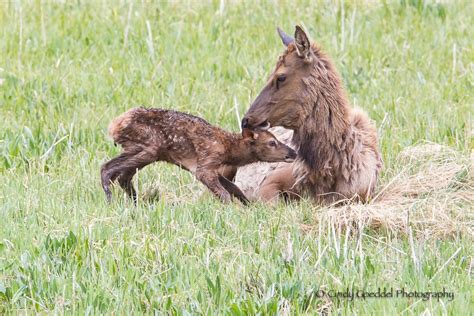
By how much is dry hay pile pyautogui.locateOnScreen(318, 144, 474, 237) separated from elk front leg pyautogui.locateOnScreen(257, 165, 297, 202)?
52 cm

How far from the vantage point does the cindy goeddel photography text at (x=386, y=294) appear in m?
6.98

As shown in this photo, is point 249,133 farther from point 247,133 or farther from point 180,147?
point 180,147

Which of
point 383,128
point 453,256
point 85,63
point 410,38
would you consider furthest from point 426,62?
point 453,256

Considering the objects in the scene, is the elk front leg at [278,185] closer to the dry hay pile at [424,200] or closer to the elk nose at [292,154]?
the elk nose at [292,154]

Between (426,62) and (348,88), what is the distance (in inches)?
46.6

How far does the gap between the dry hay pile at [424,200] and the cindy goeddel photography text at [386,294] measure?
1308 mm

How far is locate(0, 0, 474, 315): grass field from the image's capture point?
711 cm

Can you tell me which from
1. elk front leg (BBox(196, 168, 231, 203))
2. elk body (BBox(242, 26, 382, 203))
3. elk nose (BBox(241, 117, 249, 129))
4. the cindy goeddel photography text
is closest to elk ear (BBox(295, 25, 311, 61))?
elk body (BBox(242, 26, 382, 203))

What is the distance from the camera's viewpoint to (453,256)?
761cm

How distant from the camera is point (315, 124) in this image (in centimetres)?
928

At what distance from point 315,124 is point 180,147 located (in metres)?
1.05

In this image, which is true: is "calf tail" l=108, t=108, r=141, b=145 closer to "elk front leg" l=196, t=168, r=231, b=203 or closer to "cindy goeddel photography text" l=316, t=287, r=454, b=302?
"elk front leg" l=196, t=168, r=231, b=203

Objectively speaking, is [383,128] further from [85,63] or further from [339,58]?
[85,63]

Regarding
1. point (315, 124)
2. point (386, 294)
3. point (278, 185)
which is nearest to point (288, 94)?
point (315, 124)
